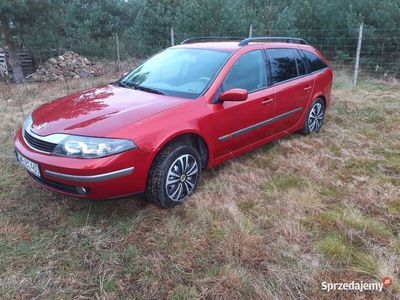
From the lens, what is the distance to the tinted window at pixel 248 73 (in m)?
3.92

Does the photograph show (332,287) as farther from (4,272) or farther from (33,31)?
(33,31)

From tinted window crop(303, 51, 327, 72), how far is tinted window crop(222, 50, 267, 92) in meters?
1.34

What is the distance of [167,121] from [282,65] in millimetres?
2179

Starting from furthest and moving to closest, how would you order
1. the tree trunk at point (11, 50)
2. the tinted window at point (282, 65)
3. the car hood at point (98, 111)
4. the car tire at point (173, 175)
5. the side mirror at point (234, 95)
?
the tree trunk at point (11, 50)
the tinted window at point (282, 65)
the side mirror at point (234, 95)
the car tire at point (173, 175)
the car hood at point (98, 111)

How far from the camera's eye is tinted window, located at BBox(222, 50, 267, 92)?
392 centimetres

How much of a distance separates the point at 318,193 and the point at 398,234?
87cm

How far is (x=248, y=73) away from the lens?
417 centimetres


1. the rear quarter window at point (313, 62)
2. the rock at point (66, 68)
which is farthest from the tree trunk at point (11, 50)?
the rear quarter window at point (313, 62)

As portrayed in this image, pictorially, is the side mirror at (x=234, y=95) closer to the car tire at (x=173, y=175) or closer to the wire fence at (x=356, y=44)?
the car tire at (x=173, y=175)

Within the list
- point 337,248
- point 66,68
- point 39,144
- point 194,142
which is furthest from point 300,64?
point 66,68

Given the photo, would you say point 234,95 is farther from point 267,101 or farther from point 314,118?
point 314,118

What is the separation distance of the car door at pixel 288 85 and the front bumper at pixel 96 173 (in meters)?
2.15

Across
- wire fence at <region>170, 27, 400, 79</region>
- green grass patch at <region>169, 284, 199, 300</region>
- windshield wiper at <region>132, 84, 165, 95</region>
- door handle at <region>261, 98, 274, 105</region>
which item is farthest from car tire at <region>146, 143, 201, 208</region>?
wire fence at <region>170, 27, 400, 79</region>

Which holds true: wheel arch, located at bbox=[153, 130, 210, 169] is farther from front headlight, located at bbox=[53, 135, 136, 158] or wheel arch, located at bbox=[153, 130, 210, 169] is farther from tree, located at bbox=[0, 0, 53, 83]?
tree, located at bbox=[0, 0, 53, 83]
